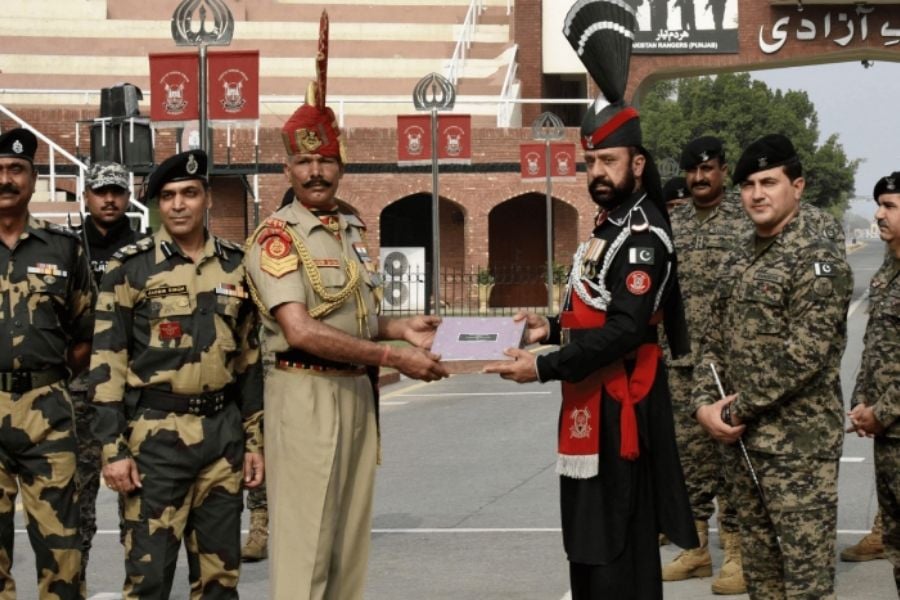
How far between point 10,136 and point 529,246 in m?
40.7

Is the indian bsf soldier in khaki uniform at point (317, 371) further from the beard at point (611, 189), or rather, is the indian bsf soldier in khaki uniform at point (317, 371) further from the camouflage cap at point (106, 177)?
the camouflage cap at point (106, 177)

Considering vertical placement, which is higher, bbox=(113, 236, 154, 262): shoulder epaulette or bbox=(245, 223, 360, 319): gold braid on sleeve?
bbox=(113, 236, 154, 262): shoulder epaulette

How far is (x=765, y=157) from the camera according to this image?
21.5ft

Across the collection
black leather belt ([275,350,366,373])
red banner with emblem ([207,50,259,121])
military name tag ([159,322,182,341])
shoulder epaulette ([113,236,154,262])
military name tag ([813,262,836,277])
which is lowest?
black leather belt ([275,350,366,373])

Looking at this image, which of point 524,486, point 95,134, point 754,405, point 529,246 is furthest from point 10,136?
point 529,246

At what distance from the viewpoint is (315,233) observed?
6.39 meters

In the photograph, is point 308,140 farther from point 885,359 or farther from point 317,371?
point 885,359

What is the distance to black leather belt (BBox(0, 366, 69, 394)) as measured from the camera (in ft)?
23.2

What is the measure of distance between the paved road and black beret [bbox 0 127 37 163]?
2.70 m

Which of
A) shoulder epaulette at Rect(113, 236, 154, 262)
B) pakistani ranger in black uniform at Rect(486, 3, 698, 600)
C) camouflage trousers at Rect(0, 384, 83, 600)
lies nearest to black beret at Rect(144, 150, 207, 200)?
shoulder epaulette at Rect(113, 236, 154, 262)

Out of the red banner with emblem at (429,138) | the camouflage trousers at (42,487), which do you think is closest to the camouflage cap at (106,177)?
the camouflage trousers at (42,487)

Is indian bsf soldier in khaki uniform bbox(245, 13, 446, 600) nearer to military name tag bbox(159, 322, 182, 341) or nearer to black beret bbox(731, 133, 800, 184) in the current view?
military name tag bbox(159, 322, 182, 341)

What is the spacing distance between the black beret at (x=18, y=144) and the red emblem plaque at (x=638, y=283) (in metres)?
2.77

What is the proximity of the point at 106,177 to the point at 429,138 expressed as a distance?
78.0 feet
